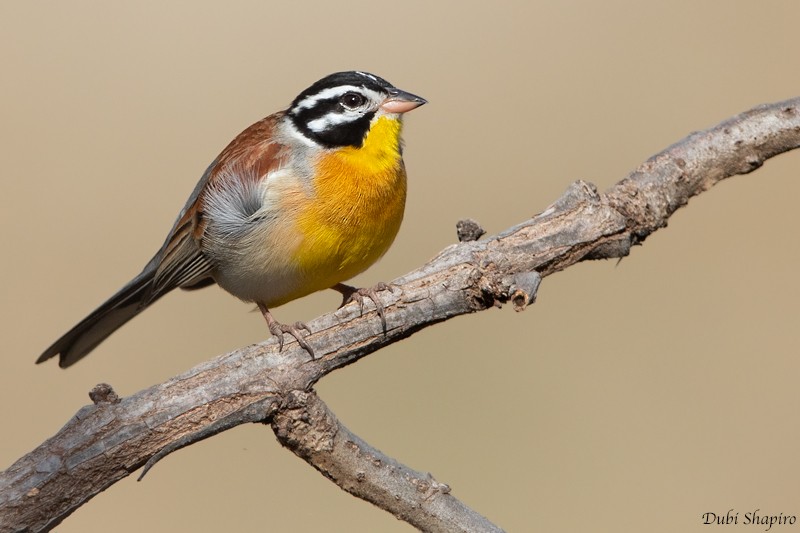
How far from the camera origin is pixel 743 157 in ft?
14.2

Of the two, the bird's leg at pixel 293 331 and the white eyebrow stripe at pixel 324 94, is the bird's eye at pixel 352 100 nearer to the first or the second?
the white eyebrow stripe at pixel 324 94

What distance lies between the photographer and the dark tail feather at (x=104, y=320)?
4969 millimetres

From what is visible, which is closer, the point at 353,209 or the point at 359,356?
the point at 359,356

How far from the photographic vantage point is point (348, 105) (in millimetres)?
4926

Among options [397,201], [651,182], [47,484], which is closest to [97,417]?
[47,484]

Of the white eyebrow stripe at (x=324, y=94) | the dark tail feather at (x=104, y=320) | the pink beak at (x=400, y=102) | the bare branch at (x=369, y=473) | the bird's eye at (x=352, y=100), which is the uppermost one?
the white eyebrow stripe at (x=324, y=94)

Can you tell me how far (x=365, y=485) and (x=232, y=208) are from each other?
195cm

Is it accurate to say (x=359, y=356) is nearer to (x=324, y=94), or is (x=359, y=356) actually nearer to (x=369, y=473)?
(x=369, y=473)

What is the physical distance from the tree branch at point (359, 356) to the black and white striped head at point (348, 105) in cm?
129

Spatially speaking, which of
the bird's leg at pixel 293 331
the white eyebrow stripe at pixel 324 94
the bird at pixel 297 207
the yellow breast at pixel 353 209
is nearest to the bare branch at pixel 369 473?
the bird's leg at pixel 293 331

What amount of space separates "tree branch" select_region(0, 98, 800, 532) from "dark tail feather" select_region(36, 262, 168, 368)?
1575 mm

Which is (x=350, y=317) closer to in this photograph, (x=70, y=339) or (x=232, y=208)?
(x=232, y=208)

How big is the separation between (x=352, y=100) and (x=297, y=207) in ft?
2.23

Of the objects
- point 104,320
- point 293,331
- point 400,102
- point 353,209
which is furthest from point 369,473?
point 104,320
